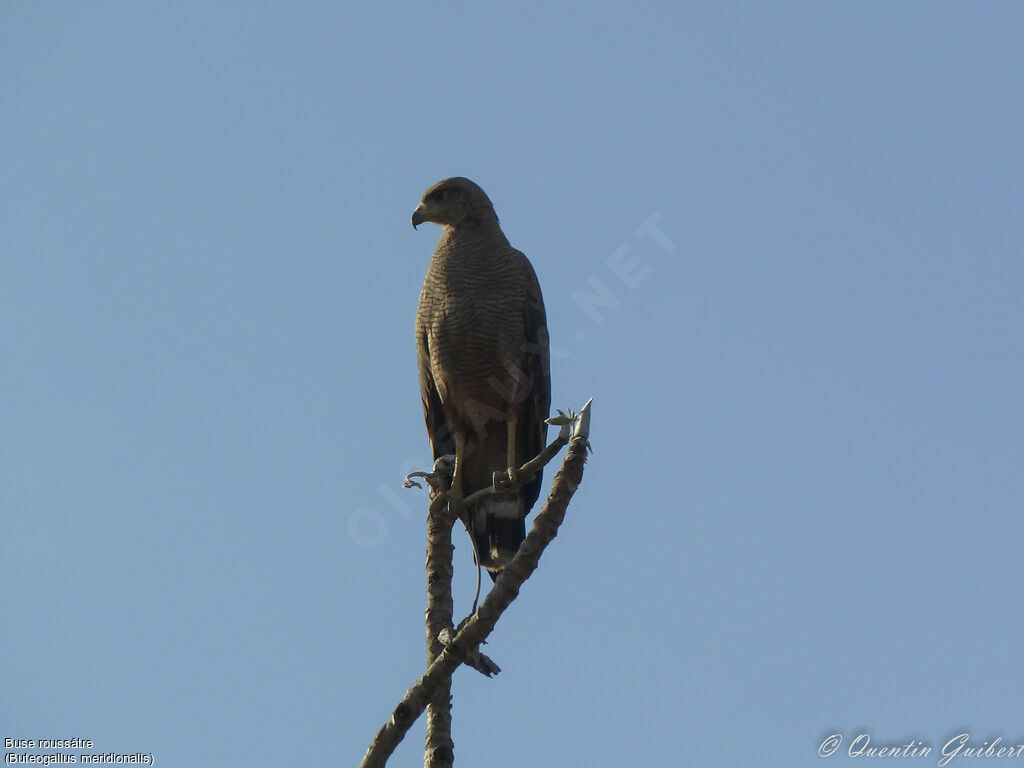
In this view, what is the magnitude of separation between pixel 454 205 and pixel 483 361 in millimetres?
1451

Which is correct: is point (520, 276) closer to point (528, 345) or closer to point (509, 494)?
point (528, 345)

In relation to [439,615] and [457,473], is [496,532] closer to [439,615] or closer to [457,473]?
[457,473]

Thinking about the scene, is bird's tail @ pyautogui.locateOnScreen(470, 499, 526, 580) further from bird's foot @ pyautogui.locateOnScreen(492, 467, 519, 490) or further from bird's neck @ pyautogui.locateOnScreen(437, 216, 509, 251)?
bird's neck @ pyautogui.locateOnScreen(437, 216, 509, 251)

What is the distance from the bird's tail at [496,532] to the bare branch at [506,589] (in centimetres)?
235

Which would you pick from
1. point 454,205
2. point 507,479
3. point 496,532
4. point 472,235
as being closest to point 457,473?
point 496,532

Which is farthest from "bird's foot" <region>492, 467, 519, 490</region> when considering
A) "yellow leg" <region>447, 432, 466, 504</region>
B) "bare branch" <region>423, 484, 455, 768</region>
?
"bare branch" <region>423, 484, 455, 768</region>

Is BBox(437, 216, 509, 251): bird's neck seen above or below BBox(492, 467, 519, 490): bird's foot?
above

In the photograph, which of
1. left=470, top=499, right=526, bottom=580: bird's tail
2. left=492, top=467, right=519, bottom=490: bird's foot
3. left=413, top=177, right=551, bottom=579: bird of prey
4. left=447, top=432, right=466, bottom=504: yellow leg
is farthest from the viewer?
left=413, top=177, right=551, bottom=579: bird of prey

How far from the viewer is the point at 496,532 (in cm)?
864

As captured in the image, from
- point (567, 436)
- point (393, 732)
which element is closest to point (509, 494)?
point (567, 436)

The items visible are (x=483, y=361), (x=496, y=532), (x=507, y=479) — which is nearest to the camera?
(x=507, y=479)

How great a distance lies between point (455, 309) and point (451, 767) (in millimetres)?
3578

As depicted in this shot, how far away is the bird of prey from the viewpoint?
9078 mm

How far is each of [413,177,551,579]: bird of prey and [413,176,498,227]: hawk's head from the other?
1.15ft
